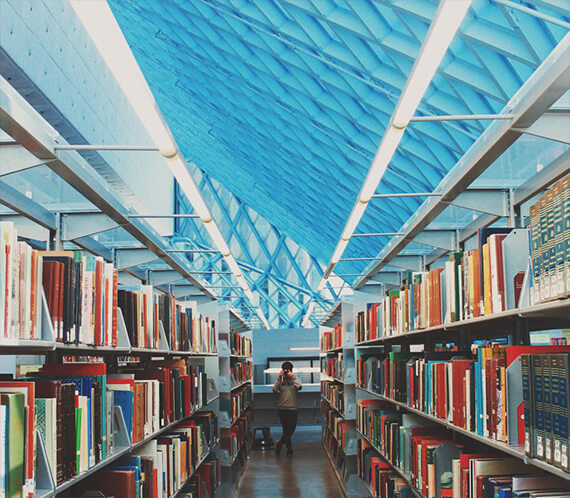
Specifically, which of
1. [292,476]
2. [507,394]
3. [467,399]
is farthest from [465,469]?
[292,476]

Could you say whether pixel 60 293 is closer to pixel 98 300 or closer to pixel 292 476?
pixel 98 300

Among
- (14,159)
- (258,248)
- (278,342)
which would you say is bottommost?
(278,342)

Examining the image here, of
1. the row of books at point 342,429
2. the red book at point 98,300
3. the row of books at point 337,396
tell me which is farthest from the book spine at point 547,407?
the row of books at point 337,396

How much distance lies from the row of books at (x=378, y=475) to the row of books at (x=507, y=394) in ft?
3.01

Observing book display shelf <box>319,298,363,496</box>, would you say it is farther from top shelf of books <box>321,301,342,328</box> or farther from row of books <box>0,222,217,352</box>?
row of books <box>0,222,217,352</box>

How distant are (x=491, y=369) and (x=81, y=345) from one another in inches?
60.3

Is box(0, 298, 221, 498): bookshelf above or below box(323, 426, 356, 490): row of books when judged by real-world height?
above

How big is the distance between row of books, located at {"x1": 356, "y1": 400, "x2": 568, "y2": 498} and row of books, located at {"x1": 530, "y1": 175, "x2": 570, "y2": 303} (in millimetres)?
649

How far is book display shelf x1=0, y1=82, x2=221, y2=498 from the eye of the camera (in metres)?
2.14

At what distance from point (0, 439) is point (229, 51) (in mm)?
7548

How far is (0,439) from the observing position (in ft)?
6.15

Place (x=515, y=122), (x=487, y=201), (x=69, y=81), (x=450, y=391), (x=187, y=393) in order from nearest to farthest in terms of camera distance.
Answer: (x=515, y=122) < (x=450, y=391) < (x=487, y=201) < (x=187, y=393) < (x=69, y=81)

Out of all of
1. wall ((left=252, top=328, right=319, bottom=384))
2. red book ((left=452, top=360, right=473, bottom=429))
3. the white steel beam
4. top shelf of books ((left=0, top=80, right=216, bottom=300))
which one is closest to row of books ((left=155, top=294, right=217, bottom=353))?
top shelf of books ((left=0, top=80, right=216, bottom=300))

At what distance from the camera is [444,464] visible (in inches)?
140
